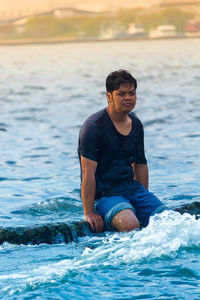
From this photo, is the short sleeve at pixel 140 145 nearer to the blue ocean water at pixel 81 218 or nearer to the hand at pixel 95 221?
the blue ocean water at pixel 81 218

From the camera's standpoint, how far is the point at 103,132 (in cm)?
688

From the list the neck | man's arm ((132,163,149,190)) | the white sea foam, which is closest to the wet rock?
the white sea foam

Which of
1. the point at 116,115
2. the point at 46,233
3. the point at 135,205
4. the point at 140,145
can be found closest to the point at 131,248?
the point at 135,205

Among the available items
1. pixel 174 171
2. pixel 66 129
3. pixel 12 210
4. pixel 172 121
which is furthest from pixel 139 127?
pixel 172 121

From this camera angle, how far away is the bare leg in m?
6.78

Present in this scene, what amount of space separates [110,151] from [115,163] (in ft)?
0.55

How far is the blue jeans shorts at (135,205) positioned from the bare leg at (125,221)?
2.5 inches

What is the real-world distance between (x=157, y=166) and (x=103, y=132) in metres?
5.75

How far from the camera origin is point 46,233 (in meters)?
6.98

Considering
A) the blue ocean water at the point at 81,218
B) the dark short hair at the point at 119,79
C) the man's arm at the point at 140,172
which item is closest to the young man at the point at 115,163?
the dark short hair at the point at 119,79

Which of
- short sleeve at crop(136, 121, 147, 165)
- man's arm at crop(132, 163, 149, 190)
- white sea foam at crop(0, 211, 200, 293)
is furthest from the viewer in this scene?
man's arm at crop(132, 163, 149, 190)

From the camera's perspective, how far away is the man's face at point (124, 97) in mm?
6727

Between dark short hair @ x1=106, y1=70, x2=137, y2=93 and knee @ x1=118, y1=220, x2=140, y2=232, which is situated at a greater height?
dark short hair @ x1=106, y1=70, x2=137, y2=93

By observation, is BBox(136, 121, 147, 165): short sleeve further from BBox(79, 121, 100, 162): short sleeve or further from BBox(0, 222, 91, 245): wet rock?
BBox(0, 222, 91, 245): wet rock
